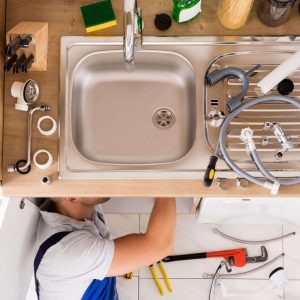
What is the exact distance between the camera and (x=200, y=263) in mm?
2209

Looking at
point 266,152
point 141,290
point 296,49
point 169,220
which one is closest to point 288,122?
point 266,152

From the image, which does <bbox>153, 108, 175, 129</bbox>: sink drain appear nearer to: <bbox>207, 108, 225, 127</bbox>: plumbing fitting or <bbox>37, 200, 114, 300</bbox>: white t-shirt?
<bbox>207, 108, 225, 127</bbox>: plumbing fitting

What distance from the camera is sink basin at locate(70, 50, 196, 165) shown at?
1.53 meters

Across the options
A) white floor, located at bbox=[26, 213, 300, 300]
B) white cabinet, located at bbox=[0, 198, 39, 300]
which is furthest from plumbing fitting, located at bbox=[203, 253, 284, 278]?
white cabinet, located at bbox=[0, 198, 39, 300]

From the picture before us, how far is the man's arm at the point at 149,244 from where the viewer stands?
1.52 m

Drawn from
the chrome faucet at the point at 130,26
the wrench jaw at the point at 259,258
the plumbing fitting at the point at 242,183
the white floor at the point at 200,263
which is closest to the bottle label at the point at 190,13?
the chrome faucet at the point at 130,26

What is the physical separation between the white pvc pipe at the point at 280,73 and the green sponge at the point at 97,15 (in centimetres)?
50

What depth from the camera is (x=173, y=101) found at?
1.56m

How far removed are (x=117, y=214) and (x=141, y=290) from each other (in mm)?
377

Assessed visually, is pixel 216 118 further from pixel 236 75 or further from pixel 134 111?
pixel 134 111

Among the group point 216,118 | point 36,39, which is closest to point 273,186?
point 216,118

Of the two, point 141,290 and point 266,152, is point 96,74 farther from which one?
point 141,290

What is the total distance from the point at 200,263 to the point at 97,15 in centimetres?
131

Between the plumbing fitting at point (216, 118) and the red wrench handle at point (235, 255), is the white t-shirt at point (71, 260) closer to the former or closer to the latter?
the plumbing fitting at point (216, 118)
